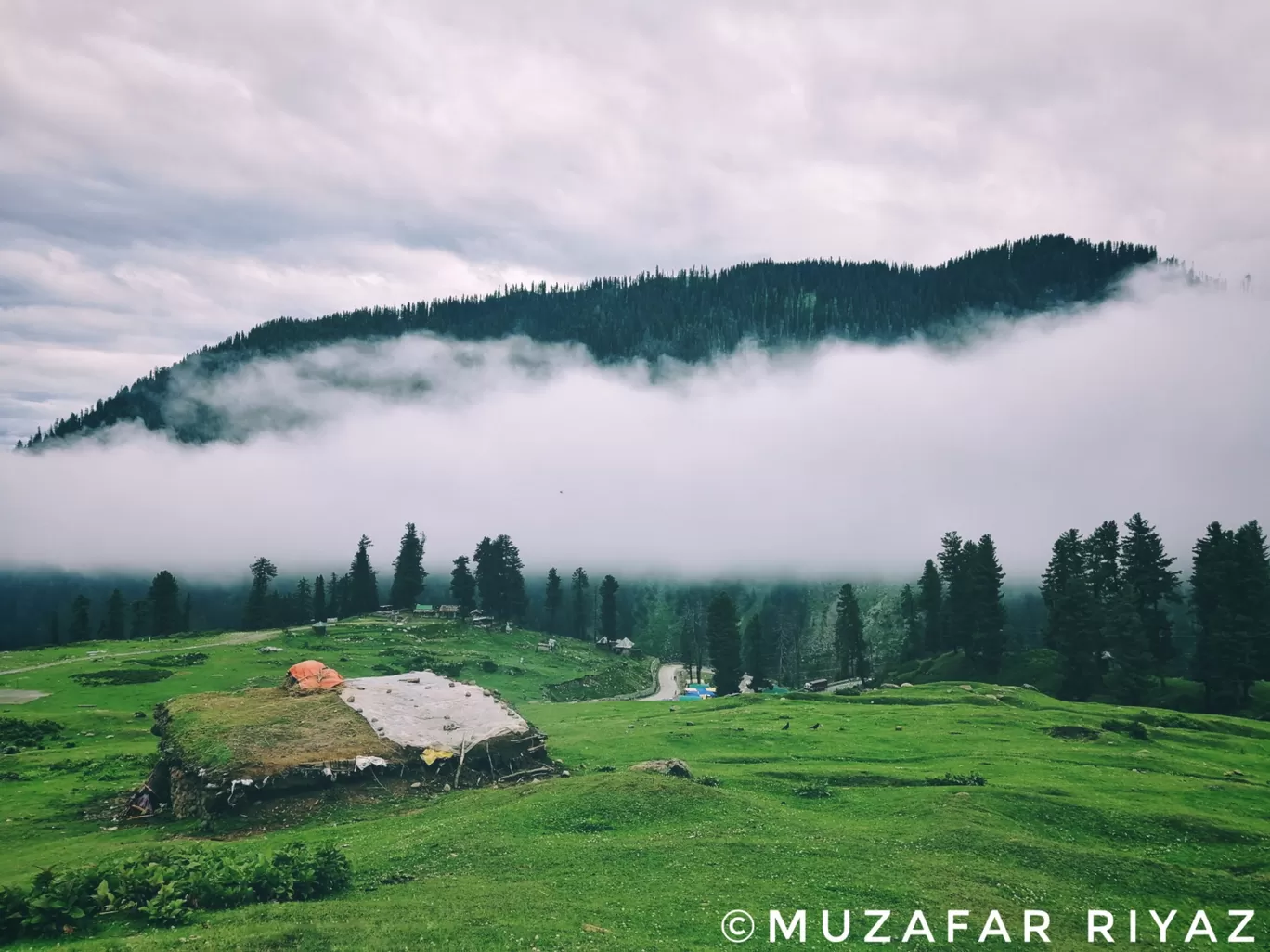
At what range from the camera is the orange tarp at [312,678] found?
59.4 metres

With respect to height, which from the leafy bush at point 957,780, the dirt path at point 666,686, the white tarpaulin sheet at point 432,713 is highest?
the white tarpaulin sheet at point 432,713

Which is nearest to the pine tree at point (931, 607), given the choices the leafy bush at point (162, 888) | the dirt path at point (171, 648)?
the dirt path at point (171, 648)

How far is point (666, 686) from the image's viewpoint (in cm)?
16875

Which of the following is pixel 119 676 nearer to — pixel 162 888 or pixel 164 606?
pixel 164 606

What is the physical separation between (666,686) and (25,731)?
410 ft

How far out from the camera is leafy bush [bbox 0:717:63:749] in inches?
2403

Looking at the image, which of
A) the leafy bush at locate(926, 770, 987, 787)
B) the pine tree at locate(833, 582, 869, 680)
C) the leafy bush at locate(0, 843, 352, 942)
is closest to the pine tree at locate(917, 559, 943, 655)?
the pine tree at locate(833, 582, 869, 680)

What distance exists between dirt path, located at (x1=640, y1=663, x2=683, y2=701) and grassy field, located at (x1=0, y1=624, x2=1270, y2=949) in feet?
255

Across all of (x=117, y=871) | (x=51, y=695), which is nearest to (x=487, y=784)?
(x=117, y=871)

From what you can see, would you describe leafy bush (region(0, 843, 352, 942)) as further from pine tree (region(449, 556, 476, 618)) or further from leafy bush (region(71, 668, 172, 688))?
pine tree (region(449, 556, 476, 618))

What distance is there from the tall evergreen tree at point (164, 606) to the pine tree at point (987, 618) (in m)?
157

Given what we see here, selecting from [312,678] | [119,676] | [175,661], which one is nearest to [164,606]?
[175,661]

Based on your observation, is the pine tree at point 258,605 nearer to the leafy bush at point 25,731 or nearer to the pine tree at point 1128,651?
the leafy bush at point 25,731

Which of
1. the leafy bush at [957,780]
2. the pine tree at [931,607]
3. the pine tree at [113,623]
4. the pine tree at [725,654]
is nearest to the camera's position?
the leafy bush at [957,780]
